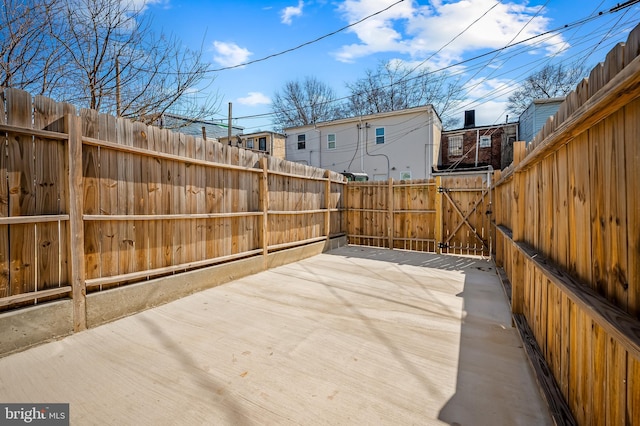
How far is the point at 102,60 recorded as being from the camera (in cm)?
571

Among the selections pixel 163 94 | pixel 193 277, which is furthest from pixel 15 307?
pixel 163 94

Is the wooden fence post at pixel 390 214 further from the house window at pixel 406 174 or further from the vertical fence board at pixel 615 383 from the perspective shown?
the house window at pixel 406 174

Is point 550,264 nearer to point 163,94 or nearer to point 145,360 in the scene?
point 145,360

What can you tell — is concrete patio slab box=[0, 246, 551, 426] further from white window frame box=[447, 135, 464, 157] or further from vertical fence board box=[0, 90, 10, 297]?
white window frame box=[447, 135, 464, 157]

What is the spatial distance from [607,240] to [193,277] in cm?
429

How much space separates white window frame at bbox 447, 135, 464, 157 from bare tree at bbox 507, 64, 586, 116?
616cm

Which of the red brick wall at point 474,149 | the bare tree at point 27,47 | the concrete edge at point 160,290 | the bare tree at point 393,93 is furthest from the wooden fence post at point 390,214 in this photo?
the bare tree at point 393,93

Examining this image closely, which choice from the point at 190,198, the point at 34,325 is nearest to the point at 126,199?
the point at 190,198

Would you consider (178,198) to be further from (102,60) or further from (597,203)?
(597,203)

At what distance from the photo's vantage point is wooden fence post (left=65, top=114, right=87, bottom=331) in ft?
9.72

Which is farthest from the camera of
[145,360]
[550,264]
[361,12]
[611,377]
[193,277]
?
[361,12]

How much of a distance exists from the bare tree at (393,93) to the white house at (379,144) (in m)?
4.77

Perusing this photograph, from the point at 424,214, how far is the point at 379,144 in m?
9.11

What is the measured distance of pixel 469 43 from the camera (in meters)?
8.95
